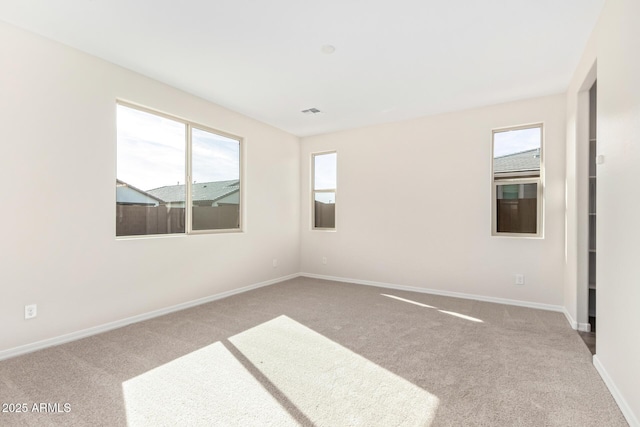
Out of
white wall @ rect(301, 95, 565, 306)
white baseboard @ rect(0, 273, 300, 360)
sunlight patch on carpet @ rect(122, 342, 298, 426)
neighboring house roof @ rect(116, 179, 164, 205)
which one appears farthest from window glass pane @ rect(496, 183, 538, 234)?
neighboring house roof @ rect(116, 179, 164, 205)

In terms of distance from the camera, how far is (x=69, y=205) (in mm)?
2783

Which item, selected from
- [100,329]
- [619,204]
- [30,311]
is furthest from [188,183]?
[619,204]

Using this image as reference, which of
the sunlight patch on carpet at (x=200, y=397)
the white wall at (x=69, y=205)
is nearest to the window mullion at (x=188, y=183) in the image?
the white wall at (x=69, y=205)

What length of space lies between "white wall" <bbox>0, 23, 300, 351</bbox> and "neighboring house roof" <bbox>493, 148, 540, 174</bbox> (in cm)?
412

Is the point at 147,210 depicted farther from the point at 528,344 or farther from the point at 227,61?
the point at 528,344

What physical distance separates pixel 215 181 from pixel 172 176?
660 millimetres

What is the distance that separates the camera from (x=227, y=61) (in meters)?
3.04

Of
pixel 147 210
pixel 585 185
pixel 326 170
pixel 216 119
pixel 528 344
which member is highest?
pixel 216 119

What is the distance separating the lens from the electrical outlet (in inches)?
99.4

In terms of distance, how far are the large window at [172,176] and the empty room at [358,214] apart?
0.02 m

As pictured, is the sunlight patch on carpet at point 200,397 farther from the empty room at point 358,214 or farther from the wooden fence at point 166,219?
the wooden fence at point 166,219

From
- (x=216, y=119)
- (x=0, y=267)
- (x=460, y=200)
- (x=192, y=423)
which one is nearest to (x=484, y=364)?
(x=192, y=423)

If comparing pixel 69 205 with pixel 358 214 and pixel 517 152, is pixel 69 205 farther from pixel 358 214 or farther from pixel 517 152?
pixel 517 152

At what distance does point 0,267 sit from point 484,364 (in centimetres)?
388
